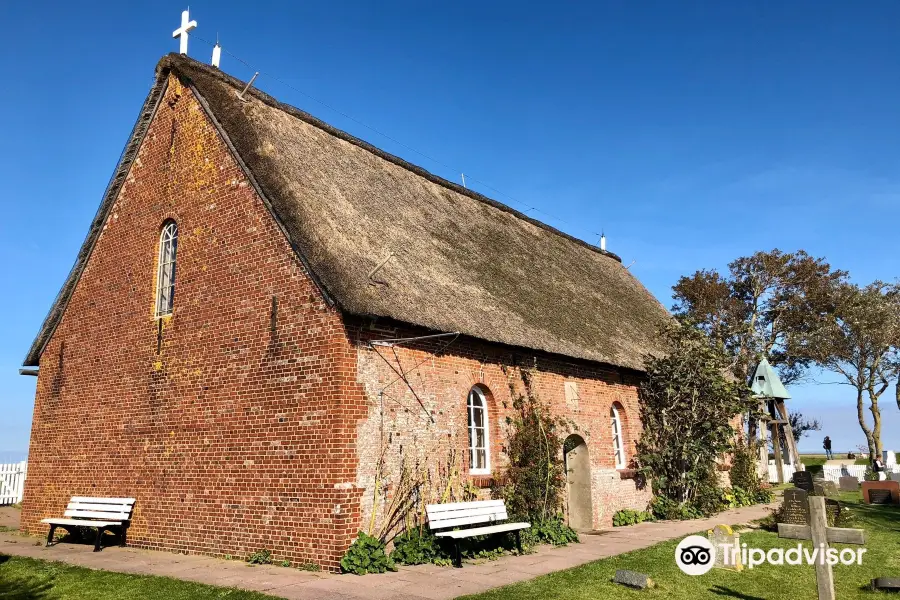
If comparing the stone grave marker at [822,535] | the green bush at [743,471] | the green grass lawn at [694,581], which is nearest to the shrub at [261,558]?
the green grass lawn at [694,581]

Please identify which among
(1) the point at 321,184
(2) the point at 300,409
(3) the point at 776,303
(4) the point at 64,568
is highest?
(3) the point at 776,303

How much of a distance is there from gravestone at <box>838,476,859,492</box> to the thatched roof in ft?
33.6

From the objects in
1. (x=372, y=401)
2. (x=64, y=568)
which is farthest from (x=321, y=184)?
(x=64, y=568)

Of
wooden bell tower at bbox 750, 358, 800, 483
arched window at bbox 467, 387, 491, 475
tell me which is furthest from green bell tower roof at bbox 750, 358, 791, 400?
arched window at bbox 467, 387, 491, 475

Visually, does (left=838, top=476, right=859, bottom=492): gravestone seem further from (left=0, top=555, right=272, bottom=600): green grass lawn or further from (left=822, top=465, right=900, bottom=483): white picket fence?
(left=0, top=555, right=272, bottom=600): green grass lawn

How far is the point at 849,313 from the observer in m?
36.7

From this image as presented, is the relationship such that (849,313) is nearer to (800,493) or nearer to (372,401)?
(800,493)

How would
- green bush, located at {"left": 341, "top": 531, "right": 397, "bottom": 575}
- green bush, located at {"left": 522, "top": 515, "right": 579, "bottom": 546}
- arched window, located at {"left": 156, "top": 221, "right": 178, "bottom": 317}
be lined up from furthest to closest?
arched window, located at {"left": 156, "top": 221, "right": 178, "bottom": 317} → green bush, located at {"left": 522, "top": 515, "right": 579, "bottom": 546} → green bush, located at {"left": 341, "top": 531, "right": 397, "bottom": 575}

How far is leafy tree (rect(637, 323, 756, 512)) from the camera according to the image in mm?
16172

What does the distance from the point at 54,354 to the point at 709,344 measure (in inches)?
613

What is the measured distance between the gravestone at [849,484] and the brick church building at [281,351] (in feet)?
39.3

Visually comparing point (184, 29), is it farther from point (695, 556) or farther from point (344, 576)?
point (695, 556)

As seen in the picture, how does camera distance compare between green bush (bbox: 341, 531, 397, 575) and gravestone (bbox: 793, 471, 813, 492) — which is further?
gravestone (bbox: 793, 471, 813, 492)

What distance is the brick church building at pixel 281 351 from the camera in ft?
32.1
